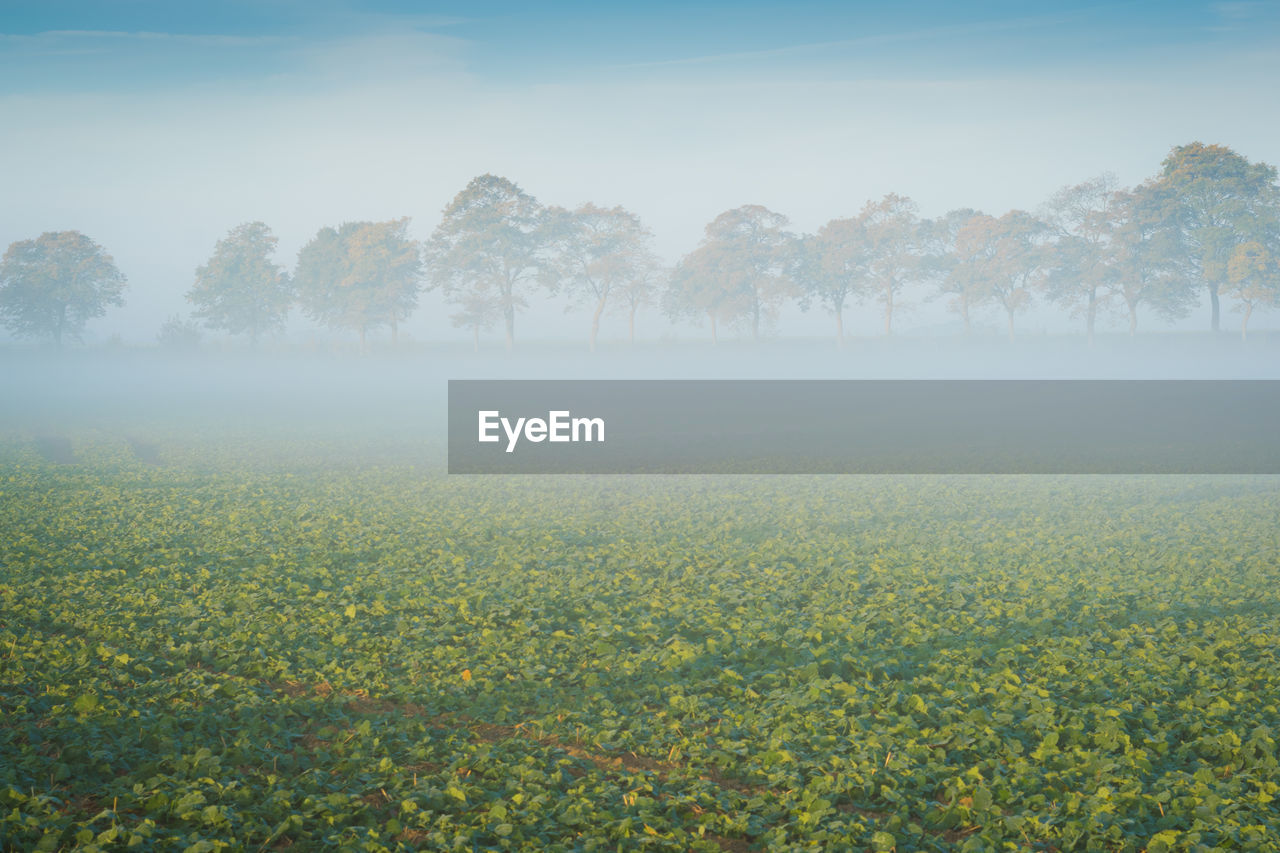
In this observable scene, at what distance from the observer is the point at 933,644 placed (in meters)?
10.5

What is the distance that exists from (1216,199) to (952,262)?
67.2 feet

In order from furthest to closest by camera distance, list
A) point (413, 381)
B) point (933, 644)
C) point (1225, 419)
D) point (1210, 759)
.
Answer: point (413, 381), point (1225, 419), point (933, 644), point (1210, 759)

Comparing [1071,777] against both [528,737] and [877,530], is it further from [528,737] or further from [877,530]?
[877,530]

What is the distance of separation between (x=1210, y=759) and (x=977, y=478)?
19.0 m

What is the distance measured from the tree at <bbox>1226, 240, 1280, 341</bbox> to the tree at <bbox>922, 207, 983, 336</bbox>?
19426mm

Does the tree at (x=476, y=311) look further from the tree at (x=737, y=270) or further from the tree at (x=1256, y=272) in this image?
the tree at (x=1256, y=272)

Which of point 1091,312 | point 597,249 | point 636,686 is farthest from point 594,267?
point 636,686

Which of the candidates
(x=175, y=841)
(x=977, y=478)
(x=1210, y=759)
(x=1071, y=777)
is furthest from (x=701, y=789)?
(x=977, y=478)

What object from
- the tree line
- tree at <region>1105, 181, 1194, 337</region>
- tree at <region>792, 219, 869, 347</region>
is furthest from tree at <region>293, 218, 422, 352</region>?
tree at <region>1105, 181, 1194, 337</region>

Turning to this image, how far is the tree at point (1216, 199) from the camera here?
223 feet

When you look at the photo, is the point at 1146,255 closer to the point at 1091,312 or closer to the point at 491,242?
the point at 1091,312

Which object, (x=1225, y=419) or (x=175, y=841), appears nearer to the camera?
(x=175, y=841)

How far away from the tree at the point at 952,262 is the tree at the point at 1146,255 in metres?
11.3

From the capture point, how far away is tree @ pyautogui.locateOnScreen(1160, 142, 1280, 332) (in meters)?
68.1
